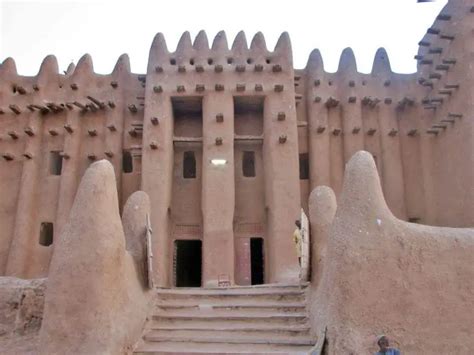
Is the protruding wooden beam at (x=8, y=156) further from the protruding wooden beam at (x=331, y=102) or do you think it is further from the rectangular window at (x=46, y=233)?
the protruding wooden beam at (x=331, y=102)

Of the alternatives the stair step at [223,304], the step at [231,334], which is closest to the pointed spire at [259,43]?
the stair step at [223,304]

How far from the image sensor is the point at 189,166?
19.6 metres

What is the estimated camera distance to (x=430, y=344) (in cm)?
820

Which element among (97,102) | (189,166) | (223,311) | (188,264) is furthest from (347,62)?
(223,311)

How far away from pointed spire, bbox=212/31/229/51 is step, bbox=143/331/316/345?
39.2ft

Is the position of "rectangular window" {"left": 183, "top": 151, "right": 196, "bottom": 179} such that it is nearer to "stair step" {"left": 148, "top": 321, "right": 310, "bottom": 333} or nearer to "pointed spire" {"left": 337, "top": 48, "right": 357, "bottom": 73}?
"pointed spire" {"left": 337, "top": 48, "right": 357, "bottom": 73}

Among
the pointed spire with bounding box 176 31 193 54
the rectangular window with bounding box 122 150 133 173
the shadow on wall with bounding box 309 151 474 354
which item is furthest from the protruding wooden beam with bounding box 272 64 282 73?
the shadow on wall with bounding box 309 151 474 354

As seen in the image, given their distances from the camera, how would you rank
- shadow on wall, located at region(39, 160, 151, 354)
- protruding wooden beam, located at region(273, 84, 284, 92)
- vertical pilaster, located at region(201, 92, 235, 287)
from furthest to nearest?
protruding wooden beam, located at region(273, 84, 284, 92) < vertical pilaster, located at region(201, 92, 235, 287) < shadow on wall, located at region(39, 160, 151, 354)

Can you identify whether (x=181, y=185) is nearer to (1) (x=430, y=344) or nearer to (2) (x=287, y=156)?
(2) (x=287, y=156)

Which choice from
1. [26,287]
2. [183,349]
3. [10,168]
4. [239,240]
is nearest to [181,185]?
[239,240]

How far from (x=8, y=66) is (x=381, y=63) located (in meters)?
14.8

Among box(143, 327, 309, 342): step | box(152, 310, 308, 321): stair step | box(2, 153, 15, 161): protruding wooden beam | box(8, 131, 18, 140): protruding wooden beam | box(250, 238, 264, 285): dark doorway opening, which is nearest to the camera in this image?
box(143, 327, 309, 342): step

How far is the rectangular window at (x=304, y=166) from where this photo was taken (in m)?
19.5

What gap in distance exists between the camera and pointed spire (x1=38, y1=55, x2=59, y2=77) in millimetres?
20248
